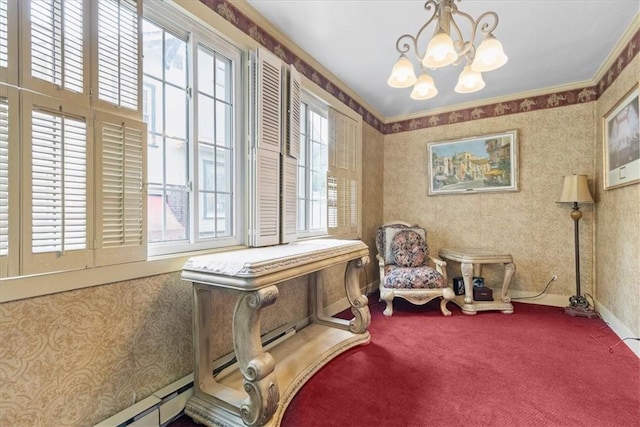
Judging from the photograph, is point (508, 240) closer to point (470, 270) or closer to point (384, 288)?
point (470, 270)

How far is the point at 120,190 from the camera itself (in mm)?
1368

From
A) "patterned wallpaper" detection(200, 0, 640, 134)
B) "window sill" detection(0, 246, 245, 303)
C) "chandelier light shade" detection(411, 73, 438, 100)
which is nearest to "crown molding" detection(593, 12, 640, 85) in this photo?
"patterned wallpaper" detection(200, 0, 640, 134)

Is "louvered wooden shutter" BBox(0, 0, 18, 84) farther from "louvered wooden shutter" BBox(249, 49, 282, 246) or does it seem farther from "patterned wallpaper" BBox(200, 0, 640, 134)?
"louvered wooden shutter" BBox(249, 49, 282, 246)

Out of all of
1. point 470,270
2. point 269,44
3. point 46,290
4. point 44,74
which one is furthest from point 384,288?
point 44,74

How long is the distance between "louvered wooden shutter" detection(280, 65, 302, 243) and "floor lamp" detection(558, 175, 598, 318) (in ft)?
9.17

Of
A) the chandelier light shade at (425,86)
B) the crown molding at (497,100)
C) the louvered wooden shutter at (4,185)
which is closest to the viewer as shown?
the louvered wooden shutter at (4,185)

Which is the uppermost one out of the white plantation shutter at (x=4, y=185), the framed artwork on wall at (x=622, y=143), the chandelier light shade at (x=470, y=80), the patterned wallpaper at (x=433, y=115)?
the patterned wallpaper at (x=433, y=115)

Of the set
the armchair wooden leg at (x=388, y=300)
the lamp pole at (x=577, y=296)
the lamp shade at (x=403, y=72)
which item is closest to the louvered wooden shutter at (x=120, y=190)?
the lamp shade at (x=403, y=72)

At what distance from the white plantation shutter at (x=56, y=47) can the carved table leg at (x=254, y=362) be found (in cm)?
115

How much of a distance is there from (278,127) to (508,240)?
120 inches

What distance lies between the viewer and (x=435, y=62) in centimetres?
163

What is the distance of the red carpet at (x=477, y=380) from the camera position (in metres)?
1.56

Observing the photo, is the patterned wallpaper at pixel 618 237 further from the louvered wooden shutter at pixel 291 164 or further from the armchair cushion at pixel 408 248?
the louvered wooden shutter at pixel 291 164

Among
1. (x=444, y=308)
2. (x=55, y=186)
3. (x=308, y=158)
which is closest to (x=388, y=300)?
(x=444, y=308)
